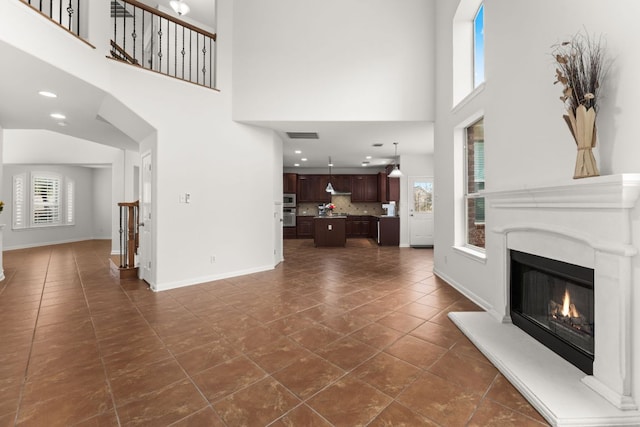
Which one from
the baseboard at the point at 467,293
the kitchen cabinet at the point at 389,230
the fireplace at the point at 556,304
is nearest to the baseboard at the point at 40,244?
the kitchen cabinet at the point at 389,230

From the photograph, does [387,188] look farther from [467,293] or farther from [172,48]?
[172,48]

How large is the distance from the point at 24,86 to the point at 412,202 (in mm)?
7693

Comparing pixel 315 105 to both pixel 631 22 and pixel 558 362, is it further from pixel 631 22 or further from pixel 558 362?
pixel 558 362

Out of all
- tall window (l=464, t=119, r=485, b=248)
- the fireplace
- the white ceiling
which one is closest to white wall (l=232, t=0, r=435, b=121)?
the white ceiling

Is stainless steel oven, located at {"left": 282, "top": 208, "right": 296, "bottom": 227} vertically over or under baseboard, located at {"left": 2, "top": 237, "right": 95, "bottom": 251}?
over

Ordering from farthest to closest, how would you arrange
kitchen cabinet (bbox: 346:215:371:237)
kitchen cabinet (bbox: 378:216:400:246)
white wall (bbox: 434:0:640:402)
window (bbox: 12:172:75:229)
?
kitchen cabinet (bbox: 346:215:371:237)
kitchen cabinet (bbox: 378:216:400:246)
window (bbox: 12:172:75:229)
white wall (bbox: 434:0:640:402)

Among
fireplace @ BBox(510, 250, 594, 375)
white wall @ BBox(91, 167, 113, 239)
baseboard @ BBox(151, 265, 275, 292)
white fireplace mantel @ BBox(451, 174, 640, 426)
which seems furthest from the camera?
white wall @ BBox(91, 167, 113, 239)

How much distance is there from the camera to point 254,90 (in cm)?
450

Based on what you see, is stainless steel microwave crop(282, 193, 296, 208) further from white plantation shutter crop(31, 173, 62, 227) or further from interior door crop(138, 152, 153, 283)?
white plantation shutter crop(31, 173, 62, 227)

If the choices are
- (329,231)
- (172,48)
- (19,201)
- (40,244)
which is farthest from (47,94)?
(40,244)

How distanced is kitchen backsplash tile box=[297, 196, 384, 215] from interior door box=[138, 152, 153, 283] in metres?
6.41

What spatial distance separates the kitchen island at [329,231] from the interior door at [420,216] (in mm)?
1952

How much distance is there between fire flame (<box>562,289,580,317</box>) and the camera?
1.91 metres

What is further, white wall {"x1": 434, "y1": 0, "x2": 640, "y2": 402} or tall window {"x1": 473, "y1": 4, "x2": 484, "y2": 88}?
tall window {"x1": 473, "y1": 4, "x2": 484, "y2": 88}
